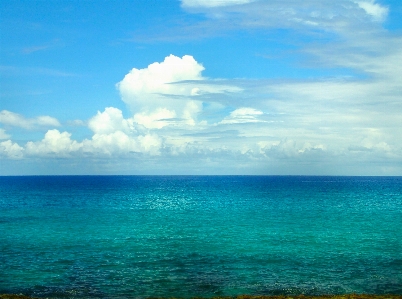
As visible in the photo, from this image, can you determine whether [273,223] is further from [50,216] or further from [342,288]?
[50,216]

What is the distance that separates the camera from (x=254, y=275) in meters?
30.0

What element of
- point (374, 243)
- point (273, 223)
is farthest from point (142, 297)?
point (273, 223)

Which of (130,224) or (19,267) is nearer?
(19,267)

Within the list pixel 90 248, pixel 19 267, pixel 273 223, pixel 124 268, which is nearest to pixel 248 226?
pixel 273 223

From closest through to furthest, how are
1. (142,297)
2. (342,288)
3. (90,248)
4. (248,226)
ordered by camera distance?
1. (142,297)
2. (342,288)
3. (90,248)
4. (248,226)

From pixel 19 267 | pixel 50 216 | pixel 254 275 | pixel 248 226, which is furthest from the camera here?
pixel 50 216

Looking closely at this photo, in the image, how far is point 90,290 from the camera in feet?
87.0

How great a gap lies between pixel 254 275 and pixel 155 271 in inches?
292

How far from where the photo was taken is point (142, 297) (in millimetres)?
25250

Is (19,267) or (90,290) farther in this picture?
(19,267)

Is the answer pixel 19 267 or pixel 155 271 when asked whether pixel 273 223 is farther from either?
pixel 19 267

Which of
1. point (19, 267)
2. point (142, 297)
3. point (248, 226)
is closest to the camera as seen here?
point (142, 297)

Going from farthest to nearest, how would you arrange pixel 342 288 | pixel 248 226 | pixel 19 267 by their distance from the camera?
1. pixel 248 226
2. pixel 19 267
3. pixel 342 288

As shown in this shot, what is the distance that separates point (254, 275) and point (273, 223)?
95.7 ft
